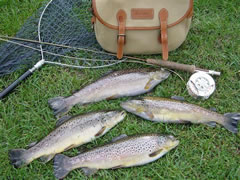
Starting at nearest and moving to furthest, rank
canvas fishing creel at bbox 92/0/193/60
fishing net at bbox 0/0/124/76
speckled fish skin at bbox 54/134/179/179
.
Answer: speckled fish skin at bbox 54/134/179/179, canvas fishing creel at bbox 92/0/193/60, fishing net at bbox 0/0/124/76

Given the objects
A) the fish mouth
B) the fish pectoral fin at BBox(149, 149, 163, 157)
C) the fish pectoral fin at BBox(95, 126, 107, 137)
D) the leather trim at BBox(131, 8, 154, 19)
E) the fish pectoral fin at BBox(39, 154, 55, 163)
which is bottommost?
the fish pectoral fin at BBox(39, 154, 55, 163)

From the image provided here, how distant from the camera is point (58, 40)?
3.06 metres

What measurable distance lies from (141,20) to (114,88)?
678 millimetres

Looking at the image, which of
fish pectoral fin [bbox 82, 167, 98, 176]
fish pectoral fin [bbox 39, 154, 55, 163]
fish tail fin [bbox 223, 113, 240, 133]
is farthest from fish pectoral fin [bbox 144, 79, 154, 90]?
fish pectoral fin [bbox 39, 154, 55, 163]

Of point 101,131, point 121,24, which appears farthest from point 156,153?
point 121,24

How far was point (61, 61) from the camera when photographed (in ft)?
9.91

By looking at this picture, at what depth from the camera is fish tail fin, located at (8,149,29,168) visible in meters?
2.47

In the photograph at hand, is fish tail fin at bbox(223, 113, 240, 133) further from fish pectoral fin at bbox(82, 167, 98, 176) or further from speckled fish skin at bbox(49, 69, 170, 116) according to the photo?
fish pectoral fin at bbox(82, 167, 98, 176)

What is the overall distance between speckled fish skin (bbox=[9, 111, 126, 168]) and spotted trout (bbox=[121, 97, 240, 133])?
224 millimetres

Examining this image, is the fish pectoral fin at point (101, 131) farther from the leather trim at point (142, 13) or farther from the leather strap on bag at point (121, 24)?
the leather trim at point (142, 13)

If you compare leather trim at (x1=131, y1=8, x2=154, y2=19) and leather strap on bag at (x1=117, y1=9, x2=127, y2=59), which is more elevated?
leather trim at (x1=131, y1=8, x2=154, y2=19)

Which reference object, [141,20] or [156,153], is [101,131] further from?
[141,20]

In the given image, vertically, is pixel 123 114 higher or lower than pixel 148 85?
lower

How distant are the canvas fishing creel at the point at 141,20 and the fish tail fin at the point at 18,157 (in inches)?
48.3
